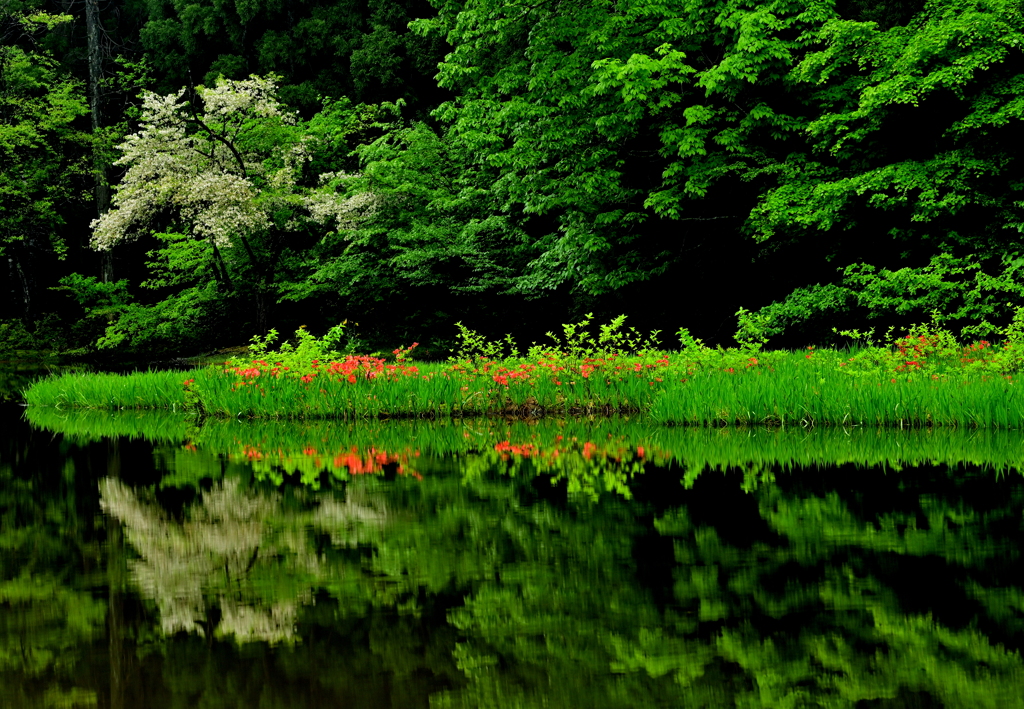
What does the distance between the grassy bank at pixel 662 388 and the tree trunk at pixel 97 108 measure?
18536 millimetres

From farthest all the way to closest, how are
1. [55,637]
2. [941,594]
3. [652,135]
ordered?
[652,135]
[941,594]
[55,637]

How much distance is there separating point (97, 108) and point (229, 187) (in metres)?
12.2

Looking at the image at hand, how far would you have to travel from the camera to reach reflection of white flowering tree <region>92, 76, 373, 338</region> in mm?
23406

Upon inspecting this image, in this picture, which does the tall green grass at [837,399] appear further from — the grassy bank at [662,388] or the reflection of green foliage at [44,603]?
the reflection of green foliage at [44,603]

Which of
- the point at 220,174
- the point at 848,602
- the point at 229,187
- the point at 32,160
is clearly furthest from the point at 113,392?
the point at 32,160

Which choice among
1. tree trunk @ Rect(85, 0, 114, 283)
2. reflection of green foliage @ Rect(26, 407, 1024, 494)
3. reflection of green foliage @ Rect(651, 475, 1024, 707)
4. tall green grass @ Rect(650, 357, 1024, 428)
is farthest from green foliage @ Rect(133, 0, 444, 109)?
reflection of green foliage @ Rect(651, 475, 1024, 707)

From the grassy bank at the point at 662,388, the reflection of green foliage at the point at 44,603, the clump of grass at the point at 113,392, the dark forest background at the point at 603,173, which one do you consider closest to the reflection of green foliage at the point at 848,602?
the reflection of green foliage at the point at 44,603

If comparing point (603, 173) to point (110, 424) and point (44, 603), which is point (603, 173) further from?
point (44, 603)

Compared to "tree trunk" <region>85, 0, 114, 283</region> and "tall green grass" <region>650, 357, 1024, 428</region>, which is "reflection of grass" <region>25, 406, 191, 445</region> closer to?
"tall green grass" <region>650, 357, 1024, 428</region>

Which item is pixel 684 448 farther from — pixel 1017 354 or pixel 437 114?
pixel 437 114

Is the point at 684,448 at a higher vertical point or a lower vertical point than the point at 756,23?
lower

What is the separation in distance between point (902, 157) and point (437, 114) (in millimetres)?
11884

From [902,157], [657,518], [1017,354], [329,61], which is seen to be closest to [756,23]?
[902,157]

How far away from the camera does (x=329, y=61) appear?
32.8 meters
